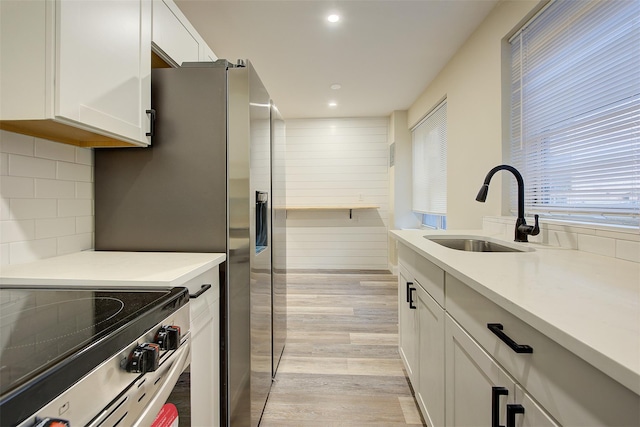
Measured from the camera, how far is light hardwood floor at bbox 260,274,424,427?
1.62 meters

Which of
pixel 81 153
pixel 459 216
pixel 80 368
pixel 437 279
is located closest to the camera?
pixel 80 368

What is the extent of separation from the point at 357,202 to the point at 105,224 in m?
3.82

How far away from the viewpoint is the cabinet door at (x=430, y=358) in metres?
1.20

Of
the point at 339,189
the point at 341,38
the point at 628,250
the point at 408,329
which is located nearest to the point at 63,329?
the point at 408,329

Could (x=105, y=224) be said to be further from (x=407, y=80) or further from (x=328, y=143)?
(x=328, y=143)

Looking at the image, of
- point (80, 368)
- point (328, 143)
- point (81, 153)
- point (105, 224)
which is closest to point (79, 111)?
point (81, 153)

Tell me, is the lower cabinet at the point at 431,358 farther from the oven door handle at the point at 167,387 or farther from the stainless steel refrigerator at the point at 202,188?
the oven door handle at the point at 167,387

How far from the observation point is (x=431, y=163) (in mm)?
3602

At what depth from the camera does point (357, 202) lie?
4824 mm

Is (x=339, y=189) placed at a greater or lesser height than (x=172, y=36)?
lesser

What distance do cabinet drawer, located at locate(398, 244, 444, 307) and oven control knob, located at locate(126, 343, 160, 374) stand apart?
1.01m

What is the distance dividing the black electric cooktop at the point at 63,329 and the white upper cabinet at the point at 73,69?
55cm

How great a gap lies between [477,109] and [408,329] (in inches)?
70.9

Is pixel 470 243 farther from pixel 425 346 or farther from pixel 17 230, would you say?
pixel 17 230
